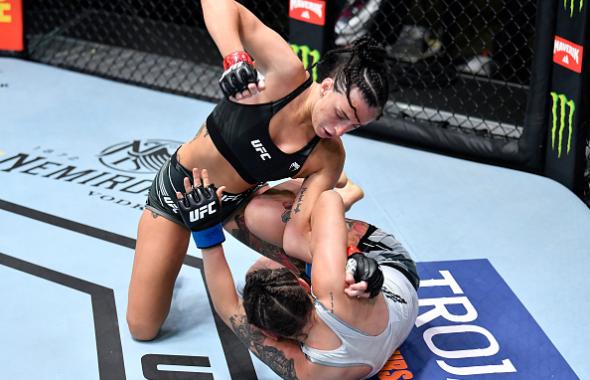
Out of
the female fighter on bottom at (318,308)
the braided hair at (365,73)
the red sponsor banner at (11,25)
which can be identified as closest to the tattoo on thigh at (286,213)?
the female fighter on bottom at (318,308)

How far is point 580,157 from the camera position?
3.34 m

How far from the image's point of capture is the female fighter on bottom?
1961 mm

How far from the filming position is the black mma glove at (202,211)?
2.07 m

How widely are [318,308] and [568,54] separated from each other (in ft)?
6.03

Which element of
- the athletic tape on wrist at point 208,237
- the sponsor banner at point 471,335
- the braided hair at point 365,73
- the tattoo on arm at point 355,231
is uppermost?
the braided hair at point 365,73

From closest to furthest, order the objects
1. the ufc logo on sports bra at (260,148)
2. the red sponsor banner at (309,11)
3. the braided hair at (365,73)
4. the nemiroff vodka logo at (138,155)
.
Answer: the braided hair at (365,73), the ufc logo on sports bra at (260,148), the nemiroff vodka logo at (138,155), the red sponsor banner at (309,11)

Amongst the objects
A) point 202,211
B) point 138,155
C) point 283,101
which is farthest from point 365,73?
point 138,155

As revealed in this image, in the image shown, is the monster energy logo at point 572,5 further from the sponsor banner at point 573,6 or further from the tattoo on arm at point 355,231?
the tattoo on arm at point 355,231

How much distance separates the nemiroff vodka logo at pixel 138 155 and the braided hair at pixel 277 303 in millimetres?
1533

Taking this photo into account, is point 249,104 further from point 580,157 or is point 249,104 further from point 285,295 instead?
point 580,157

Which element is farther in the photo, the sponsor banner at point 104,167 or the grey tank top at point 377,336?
the sponsor banner at point 104,167

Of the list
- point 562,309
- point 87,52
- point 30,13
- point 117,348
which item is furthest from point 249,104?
point 30,13

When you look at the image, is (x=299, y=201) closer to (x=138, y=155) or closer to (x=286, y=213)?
(x=286, y=213)

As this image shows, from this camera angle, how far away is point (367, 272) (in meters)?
1.95
